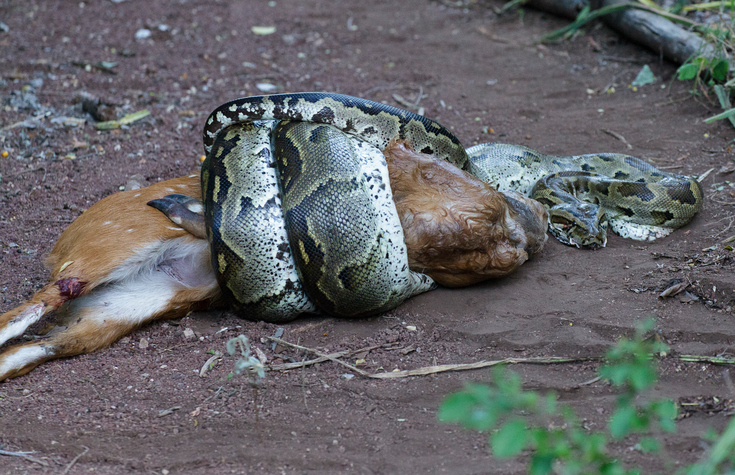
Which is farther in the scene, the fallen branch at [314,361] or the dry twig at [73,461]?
the fallen branch at [314,361]

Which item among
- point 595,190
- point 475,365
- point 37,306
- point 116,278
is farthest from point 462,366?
point 595,190

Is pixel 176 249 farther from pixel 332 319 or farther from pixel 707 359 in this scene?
pixel 707 359

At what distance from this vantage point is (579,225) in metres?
5.44

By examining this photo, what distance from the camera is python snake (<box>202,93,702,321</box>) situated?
430 centimetres

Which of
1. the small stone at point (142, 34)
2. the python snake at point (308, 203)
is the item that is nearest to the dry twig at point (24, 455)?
the python snake at point (308, 203)

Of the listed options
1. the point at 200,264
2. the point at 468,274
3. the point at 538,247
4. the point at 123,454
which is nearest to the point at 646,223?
the point at 538,247

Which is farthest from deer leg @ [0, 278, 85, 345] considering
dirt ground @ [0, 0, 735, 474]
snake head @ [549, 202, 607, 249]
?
snake head @ [549, 202, 607, 249]

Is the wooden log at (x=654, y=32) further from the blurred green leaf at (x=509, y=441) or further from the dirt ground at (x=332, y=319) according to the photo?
the blurred green leaf at (x=509, y=441)

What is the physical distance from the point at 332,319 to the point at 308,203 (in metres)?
0.96

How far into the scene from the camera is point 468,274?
4809 mm

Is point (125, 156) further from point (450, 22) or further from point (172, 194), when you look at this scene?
point (450, 22)

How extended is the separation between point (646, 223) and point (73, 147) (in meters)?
6.40

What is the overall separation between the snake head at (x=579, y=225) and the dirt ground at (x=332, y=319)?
4.4 inches

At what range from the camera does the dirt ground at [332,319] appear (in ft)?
11.1
